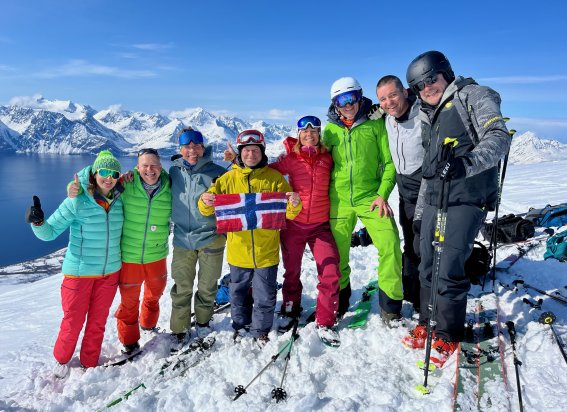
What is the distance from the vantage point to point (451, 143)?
11.4 feet

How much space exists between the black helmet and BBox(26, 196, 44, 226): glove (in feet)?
14.2

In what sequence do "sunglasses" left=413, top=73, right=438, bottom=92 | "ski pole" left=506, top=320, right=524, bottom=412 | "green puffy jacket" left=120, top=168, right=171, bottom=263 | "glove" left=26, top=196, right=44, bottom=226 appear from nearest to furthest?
"ski pole" left=506, top=320, right=524, bottom=412 < "sunglasses" left=413, top=73, right=438, bottom=92 < "glove" left=26, top=196, right=44, bottom=226 < "green puffy jacket" left=120, top=168, right=171, bottom=263

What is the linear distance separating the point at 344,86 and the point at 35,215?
399 cm

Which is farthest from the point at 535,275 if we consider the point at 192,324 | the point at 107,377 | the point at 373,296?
the point at 107,377

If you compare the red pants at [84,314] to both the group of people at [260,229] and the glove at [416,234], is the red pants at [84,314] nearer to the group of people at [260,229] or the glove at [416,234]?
the group of people at [260,229]

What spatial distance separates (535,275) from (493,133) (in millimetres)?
4020

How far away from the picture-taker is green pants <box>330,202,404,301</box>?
15.0 ft

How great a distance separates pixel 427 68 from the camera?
12.6 feet

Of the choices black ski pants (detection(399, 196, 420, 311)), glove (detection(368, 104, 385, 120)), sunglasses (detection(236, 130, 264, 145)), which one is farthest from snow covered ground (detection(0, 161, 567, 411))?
glove (detection(368, 104, 385, 120))

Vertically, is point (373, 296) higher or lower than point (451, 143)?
lower

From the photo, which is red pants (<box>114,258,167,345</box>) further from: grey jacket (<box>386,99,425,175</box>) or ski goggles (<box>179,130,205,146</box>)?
grey jacket (<box>386,99,425,175</box>)

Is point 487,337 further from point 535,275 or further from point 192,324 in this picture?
point 192,324

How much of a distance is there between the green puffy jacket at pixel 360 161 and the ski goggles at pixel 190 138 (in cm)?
178

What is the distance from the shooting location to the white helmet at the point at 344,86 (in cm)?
471
